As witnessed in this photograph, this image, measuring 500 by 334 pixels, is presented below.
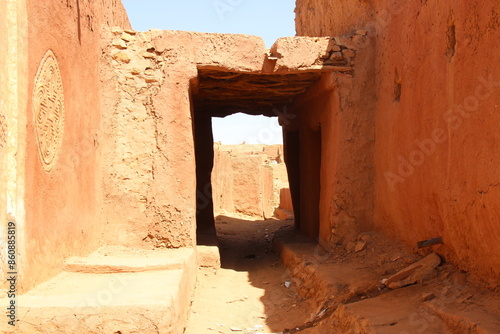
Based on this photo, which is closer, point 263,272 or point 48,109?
point 48,109

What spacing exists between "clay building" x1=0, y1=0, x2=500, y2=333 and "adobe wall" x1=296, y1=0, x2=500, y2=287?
0.06 feet

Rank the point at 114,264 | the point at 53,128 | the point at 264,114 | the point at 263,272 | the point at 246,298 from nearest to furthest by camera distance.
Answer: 1. the point at 53,128
2. the point at 114,264
3. the point at 246,298
4. the point at 263,272
5. the point at 264,114

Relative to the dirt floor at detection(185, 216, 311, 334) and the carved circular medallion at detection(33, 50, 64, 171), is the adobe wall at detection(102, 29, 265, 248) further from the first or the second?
the carved circular medallion at detection(33, 50, 64, 171)

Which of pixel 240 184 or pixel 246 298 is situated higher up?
pixel 240 184

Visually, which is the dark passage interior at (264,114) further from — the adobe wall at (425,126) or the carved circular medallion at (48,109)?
the carved circular medallion at (48,109)

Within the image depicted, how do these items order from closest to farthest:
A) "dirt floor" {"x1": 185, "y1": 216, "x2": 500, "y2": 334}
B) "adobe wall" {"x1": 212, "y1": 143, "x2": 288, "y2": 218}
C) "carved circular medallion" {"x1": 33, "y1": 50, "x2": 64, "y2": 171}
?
"dirt floor" {"x1": 185, "y1": 216, "x2": 500, "y2": 334}
"carved circular medallion" {"x1": 33, "y1": 50, "x2": 64, "y2": 171}
"adobe wall" {"x1": 212, "y1": 143, "x2": 288, "y2": 218}

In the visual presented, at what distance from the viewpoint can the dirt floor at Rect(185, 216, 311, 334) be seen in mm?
4547

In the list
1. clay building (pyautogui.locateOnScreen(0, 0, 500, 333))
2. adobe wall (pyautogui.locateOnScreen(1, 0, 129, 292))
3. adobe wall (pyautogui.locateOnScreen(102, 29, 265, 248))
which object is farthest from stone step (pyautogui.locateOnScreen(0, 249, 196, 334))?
adobe wall (pyautogui.locateOnScreen(102, 29, 265, 248))

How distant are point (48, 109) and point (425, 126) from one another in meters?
3.39

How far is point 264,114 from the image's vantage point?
9.05m

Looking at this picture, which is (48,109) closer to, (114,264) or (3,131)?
(3,131)

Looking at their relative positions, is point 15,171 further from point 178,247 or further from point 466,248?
point 466,248

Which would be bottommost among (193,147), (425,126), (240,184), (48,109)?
(240,184)

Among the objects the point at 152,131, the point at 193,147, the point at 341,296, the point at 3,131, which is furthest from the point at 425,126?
the point at 3,131
